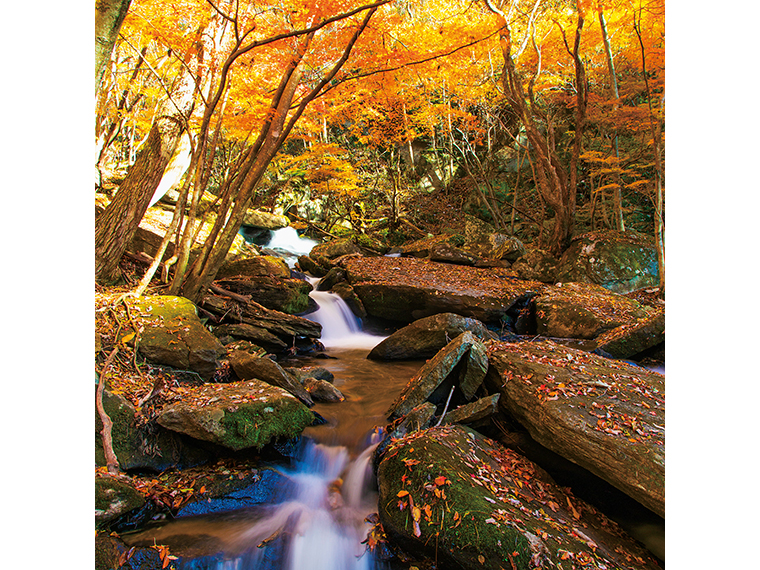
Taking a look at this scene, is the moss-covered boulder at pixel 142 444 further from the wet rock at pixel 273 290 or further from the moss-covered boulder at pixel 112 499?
the wet rock at pixel 273 290

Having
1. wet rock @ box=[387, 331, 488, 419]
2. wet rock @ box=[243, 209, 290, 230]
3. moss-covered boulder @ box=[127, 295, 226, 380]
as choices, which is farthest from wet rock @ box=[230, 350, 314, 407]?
wet rock @ box=[243, 209, 290, 230]

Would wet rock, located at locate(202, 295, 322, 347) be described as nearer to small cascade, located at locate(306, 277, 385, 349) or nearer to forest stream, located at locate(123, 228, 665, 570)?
small cascade, located at locate(306, 277, 385, 349)

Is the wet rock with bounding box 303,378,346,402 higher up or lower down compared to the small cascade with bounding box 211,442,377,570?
higher up

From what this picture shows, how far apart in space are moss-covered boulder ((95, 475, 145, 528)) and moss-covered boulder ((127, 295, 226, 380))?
1.88 m

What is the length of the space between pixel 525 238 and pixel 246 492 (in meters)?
13.0

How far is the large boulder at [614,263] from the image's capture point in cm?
808

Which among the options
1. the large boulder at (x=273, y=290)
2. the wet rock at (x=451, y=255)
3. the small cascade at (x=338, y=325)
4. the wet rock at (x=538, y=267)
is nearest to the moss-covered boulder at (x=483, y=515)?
the small cascade at (x=338, y=325)

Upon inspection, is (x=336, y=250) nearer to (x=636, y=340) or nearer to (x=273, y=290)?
(x=273, y=290)

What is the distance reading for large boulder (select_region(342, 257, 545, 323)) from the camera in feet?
23.3

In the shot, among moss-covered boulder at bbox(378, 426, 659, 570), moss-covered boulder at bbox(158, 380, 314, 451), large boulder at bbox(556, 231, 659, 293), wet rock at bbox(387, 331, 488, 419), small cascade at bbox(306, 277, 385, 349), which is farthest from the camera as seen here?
large boulder at bbox(556, 231, 659, 293)

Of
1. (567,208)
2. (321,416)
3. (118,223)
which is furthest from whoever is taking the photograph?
(567,208)
